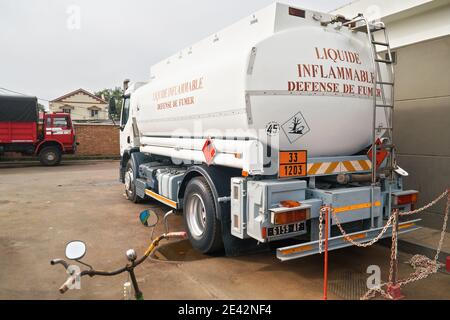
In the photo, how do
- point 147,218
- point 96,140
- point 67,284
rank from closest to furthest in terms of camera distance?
point 67,284 < point 147,218 < point 96,140

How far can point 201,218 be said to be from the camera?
542 cm

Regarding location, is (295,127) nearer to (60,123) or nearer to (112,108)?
(112,108)

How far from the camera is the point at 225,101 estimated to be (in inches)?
177

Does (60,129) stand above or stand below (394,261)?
above

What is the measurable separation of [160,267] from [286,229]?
1783mm

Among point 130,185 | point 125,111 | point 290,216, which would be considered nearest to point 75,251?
point 290,216

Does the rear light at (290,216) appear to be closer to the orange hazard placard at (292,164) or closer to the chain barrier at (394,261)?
the chain barrier at (394,261)

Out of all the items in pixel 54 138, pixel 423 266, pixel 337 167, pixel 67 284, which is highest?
pixel 54 138

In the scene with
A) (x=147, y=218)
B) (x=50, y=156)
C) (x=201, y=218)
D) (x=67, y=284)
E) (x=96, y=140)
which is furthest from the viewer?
(x=96, y=140)

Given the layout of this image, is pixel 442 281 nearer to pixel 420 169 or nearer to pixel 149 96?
pixel 420 169

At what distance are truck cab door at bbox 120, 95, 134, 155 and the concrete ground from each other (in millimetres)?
2170

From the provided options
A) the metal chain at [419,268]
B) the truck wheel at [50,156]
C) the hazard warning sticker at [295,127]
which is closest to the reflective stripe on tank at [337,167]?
the hazard warning sticker at [295,127]

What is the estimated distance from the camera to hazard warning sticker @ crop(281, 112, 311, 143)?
4.23 m
